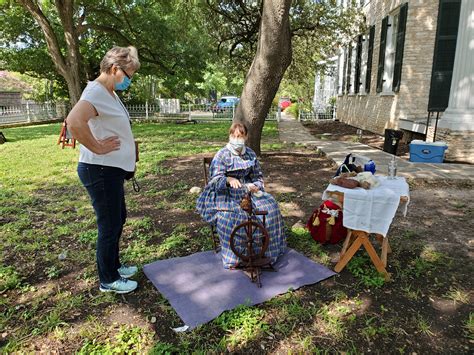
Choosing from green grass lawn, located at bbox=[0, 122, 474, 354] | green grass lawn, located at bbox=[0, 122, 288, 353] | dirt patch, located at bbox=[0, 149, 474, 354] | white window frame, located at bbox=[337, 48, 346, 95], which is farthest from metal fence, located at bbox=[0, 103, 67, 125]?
dirt patch, located at bbox=[0, 149, 474, 354]

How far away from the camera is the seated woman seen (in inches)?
137

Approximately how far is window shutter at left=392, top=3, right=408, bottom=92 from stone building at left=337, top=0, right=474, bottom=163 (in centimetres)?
3

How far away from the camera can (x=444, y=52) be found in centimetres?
838

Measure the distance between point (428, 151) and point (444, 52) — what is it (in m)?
2.46

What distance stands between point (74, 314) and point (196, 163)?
18.8 ft

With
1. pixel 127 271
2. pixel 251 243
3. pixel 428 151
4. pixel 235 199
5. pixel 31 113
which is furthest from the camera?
pixel 31 113

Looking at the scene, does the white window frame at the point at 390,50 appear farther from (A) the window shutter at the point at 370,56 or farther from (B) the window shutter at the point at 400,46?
(A) the window shutter at the point at 370,56

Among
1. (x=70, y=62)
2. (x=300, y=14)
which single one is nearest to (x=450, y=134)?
(x=300, y=14)

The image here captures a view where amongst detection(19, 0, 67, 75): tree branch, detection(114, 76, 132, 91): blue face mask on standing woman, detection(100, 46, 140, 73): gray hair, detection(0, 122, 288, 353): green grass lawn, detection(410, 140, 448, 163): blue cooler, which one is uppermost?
detection(19, 0, 67, 75): tree branch

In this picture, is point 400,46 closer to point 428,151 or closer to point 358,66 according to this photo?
point 428,151

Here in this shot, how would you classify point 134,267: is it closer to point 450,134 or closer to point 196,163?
point 196,163

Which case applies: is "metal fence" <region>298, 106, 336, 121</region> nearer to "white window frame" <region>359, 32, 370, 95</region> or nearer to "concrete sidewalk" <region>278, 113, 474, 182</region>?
"white window frame" <region>359, 32, 370, 95</region>

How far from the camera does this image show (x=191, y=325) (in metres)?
2.70

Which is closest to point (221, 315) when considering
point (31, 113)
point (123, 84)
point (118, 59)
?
point (123, 84)
